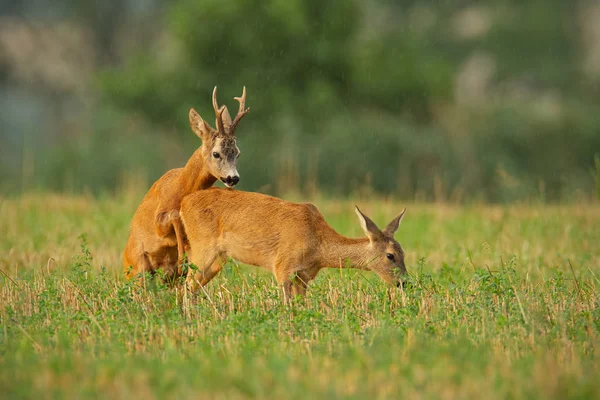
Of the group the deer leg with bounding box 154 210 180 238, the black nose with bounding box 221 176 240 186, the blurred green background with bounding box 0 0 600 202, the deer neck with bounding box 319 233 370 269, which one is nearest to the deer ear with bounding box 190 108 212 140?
the black nose with bounding box 221 176 240 186

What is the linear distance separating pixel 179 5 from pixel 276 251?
73.2 feet

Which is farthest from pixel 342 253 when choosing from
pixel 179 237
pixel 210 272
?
pixel 179 237

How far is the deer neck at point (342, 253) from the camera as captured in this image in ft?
30.6

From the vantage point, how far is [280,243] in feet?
30.4

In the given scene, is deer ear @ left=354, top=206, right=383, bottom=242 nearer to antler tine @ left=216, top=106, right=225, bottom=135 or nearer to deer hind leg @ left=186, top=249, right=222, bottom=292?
deer hind leg @ left=186, top=249, right=222, bottom=292

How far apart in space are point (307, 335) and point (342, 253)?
6.26 feet

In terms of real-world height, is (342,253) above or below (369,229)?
Answer: below

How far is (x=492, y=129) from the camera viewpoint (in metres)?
30.2

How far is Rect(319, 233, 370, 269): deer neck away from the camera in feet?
30.6

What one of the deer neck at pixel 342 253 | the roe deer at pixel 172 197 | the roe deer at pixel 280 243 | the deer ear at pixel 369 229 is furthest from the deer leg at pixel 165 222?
the deer ear at pixel 369 229

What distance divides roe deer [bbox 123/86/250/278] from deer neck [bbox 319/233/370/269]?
4.18ft

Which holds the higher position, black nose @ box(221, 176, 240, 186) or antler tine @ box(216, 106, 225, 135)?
antler tine @ box(216, 106, 225, 135)

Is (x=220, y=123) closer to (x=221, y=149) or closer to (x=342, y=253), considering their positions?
(x=221, y=149)

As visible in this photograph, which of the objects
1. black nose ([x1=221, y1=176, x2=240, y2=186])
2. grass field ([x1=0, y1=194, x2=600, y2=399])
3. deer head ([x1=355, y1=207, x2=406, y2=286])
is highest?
black nose ([x1=221, y1=176, x2=240, y2=186])
